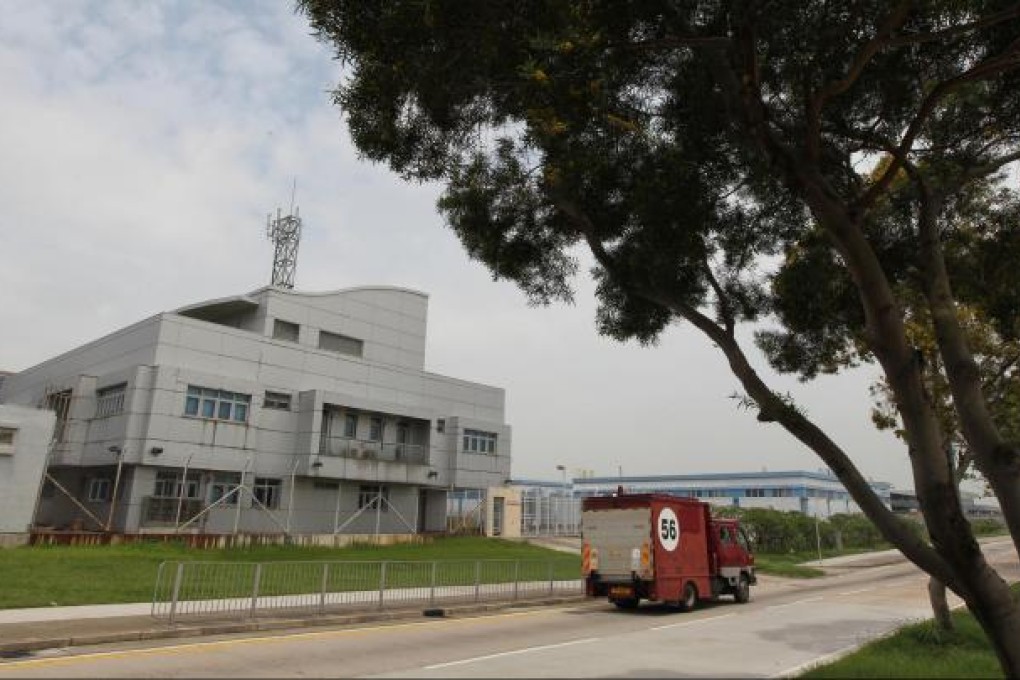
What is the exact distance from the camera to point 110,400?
34.0m

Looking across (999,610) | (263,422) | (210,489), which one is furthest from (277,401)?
(999,610)

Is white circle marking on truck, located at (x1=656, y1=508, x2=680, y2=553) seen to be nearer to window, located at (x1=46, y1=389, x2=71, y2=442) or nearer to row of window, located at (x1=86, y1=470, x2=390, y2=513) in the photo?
row of window, located at (x1=86, y1=470, x2=390, y2=513)

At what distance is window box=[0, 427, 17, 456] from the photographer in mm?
29062

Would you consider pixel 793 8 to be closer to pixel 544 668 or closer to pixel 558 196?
pixel 558 196

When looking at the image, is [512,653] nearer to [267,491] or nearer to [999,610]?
[999,610]

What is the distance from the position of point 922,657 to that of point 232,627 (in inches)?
437

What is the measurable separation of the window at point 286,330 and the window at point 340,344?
1.33 m

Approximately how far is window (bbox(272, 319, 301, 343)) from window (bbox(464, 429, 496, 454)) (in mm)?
11154

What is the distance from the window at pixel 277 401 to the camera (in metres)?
36.6

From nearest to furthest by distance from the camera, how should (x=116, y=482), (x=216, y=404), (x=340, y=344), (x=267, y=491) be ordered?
1. (x=116, y=482)
2. (x=216, y=404)
3. (x=267, y=491)
4. (x=340, y=344)

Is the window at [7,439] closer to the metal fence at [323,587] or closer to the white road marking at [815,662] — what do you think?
the metal fence at [323,587]

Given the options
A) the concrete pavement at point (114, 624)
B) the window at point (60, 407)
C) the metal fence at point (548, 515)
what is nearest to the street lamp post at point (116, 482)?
the window at point (60, 407)

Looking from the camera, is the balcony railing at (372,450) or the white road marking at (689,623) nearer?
the white road marking at (689,623)

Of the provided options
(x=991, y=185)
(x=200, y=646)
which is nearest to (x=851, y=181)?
(x=991, y=185)
